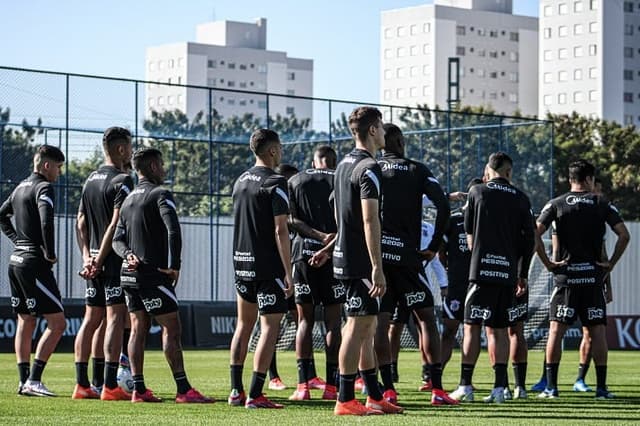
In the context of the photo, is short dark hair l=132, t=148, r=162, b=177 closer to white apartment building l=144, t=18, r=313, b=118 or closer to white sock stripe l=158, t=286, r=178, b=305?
white sock stripe l=158, t=286, r=178, b=305

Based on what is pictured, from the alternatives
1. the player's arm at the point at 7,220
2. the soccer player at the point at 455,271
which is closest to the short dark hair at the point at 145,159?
the player's arm at the point at 7,220

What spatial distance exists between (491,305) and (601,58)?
464 ft

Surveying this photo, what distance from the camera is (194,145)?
36.5 metres

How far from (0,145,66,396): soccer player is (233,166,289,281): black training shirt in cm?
217

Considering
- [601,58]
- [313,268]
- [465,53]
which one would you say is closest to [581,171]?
[313,268]

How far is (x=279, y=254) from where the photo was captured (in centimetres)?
1167

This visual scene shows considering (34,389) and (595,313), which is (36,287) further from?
(595,313)

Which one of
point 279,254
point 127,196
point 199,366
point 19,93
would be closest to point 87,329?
point 127,196

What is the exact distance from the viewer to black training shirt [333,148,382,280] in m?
10.7

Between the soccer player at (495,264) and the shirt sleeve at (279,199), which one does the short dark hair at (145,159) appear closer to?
Result: the shirt sleeve at (279,199)

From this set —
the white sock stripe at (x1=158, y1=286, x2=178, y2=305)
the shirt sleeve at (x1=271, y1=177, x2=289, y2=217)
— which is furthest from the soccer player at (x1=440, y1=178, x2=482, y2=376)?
the white sock stripe at (x1=158, y1=286, x2=178, y2=305)

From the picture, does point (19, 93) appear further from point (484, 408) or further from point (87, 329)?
point (484, 408)

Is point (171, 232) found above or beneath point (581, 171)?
beneath

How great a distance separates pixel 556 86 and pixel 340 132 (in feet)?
402
